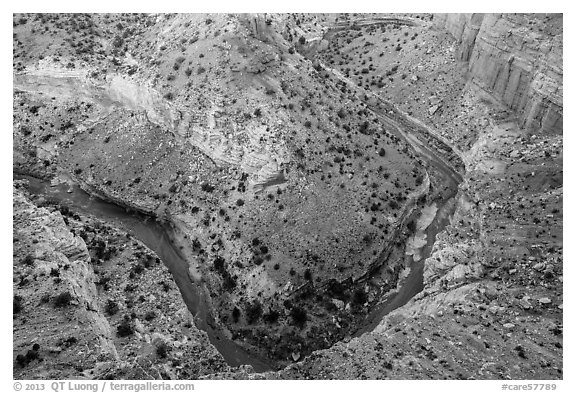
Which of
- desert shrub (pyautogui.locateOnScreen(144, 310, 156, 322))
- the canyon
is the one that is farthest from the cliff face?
desert shrub (pyautogui.locateOnScreen(144, 310, 156, 322))

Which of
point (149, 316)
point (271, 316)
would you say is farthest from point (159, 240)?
point (271, 316)

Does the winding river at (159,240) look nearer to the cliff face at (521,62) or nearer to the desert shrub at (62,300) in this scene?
the desert shrub at (62,300)

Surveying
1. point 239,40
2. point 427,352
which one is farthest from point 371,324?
point 239,40

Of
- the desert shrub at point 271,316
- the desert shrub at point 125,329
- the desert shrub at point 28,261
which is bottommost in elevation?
the desert shrub at point 125,329

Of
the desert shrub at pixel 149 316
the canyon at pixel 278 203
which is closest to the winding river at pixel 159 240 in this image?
the canyon at pixel 278 203

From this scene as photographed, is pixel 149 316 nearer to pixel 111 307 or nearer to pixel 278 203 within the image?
pixel 111 307

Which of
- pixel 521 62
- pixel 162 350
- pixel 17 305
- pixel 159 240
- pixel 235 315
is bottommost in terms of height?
pixel 162 350

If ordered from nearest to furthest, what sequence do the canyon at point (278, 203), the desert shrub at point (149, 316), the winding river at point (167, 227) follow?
the canyon at point (278, 203), the desert shrub at point (149, 316), the winding river at point (167, 227)

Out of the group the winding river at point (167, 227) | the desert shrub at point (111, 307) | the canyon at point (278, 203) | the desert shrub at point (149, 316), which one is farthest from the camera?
the winding river at point (167, 227)

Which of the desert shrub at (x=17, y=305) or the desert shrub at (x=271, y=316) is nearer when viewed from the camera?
the desert shrub at (x=17, y=305)
